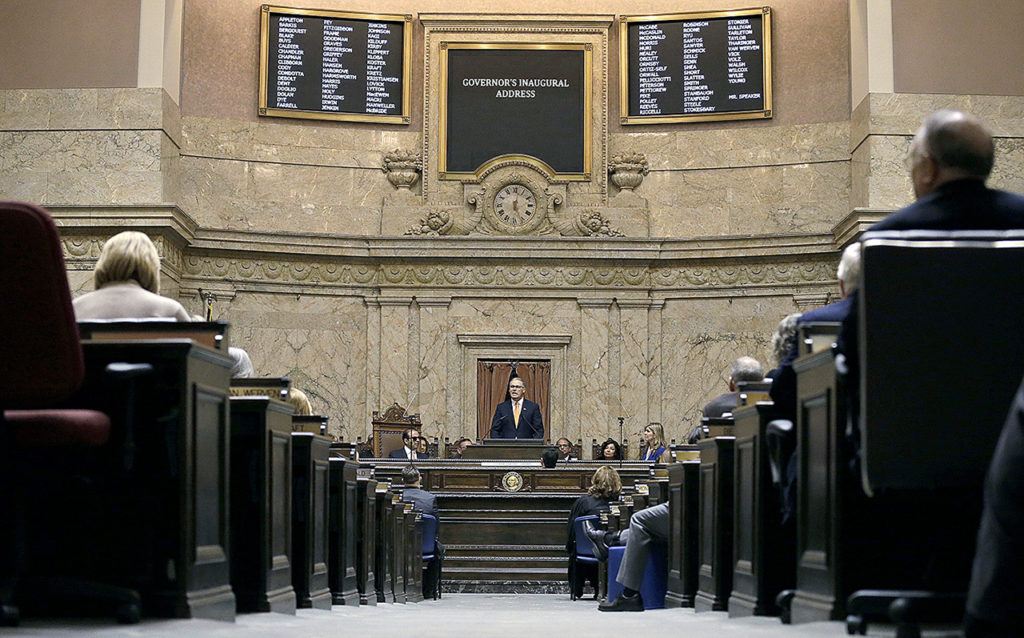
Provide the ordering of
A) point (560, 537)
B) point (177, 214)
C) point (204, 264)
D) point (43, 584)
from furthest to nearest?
point (204, 264), point (177, 214), point (560, 537), point (43, 584)

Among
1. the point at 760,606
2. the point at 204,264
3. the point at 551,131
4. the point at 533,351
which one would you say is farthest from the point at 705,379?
the point at 760,606

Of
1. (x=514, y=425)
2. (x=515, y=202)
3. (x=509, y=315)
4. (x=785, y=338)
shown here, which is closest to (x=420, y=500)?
(x=514, y=425)

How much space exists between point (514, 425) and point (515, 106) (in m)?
4.28

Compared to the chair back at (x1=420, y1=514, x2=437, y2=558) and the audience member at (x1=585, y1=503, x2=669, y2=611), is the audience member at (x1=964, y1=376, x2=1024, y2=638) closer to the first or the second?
the audience member at (x1=585, y1=503, x2=669, y2=611)

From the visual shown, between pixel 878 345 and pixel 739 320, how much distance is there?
14.1 metres

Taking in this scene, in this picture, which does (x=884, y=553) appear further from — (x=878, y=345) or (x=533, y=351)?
(x=533, y=351)

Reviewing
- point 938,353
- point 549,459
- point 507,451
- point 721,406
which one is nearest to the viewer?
point 938,353

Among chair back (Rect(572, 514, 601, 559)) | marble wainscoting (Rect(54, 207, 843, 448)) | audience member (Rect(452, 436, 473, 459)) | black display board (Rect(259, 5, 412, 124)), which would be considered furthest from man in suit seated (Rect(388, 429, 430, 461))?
black display board (Rect(259, 5, 412, 124))

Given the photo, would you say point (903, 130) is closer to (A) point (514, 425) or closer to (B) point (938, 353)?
(A) point (514, 425)

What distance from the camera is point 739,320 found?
57.7 feet

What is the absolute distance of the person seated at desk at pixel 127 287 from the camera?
5.03 meters

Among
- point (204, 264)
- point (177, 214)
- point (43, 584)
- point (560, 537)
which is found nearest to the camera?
point (43, 584)

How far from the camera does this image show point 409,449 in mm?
14344

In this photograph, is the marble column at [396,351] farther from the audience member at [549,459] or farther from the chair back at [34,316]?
the chair back at [34,316]
